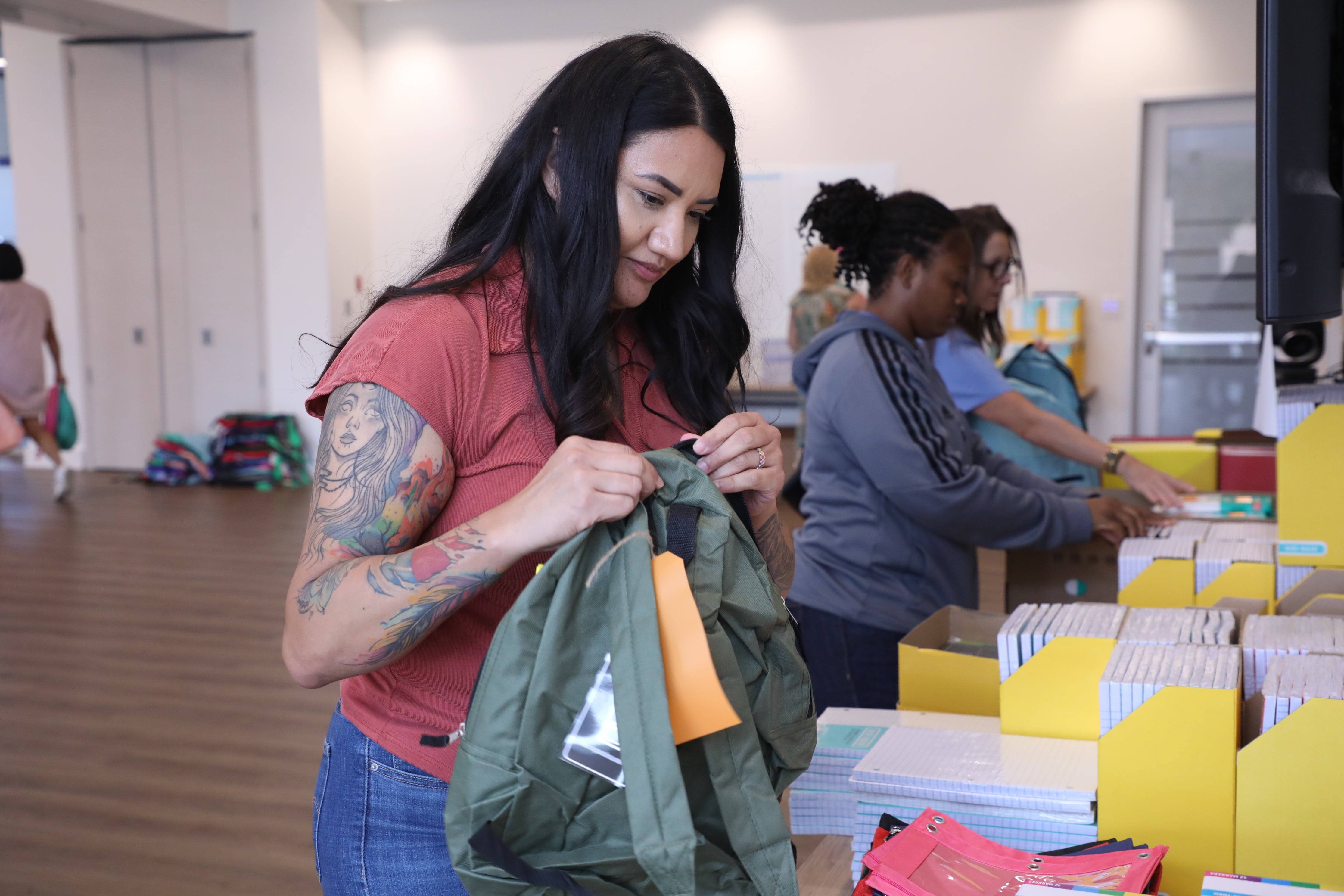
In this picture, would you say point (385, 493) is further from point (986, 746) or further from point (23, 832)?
point (23, 832)

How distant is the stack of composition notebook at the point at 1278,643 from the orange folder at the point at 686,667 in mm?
727

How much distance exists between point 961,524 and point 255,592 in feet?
13.6

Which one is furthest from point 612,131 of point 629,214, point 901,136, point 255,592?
point 901,136

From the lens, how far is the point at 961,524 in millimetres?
2229

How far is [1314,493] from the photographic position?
6.34 ft

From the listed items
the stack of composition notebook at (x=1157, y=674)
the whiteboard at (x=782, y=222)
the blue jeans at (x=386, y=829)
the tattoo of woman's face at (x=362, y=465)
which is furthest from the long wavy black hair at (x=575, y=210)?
the whiteboard at (x=782, y=222)

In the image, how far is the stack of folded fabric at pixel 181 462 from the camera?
354 inches

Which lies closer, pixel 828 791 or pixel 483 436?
pixel 483 436

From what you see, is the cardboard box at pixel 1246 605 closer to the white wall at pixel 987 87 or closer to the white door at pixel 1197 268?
the white wall at pixel 987 87

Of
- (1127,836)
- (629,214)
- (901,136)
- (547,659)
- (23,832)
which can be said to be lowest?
(23,832)

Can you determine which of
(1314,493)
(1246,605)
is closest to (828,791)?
(1246,605)

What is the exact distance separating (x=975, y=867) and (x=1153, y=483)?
6.10 feet

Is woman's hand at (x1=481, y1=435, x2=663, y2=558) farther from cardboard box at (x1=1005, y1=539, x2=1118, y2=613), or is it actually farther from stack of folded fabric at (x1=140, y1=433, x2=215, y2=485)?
stack of folded fabric at (x1=140, y1=433, x2=215, y2=485)

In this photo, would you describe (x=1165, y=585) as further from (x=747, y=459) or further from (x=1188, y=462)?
Result: (x=747, y=459)
